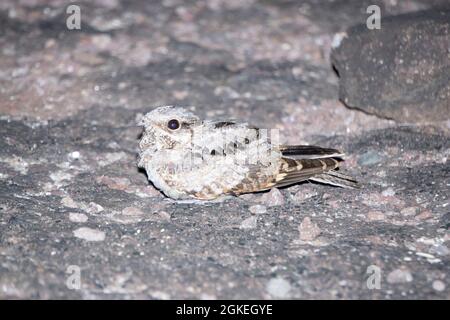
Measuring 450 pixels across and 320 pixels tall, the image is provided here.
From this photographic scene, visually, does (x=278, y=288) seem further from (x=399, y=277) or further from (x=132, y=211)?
(x=132, y=211)

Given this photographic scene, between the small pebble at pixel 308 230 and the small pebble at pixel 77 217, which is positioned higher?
the small pebble at pixel 77 217

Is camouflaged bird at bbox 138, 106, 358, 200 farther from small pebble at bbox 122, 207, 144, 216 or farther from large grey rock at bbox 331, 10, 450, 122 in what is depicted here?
large grey rock at bbox 331, 10, 450, 122

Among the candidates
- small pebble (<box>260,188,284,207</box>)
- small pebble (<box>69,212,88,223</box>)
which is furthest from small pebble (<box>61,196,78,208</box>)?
small pebble (<box>260,188,284,207</box>)

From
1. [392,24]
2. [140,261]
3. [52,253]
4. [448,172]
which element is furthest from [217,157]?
[392,24]

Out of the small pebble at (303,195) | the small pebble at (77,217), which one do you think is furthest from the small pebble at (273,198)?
the small pebble at (77,217)

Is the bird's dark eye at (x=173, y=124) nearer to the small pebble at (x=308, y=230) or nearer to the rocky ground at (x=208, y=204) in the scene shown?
the rocky ground at (x=208, y=204)

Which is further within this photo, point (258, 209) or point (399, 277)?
point (258, 209)

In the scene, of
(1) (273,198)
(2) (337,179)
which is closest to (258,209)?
(1) (273,198)
